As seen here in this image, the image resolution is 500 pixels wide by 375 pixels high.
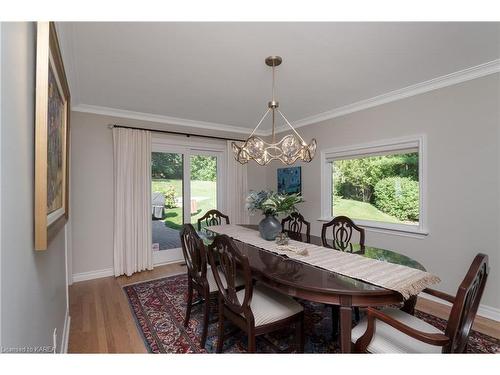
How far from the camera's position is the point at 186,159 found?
4.01m

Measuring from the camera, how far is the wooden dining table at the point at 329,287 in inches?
50.1

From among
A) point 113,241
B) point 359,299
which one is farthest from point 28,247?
point 113,241

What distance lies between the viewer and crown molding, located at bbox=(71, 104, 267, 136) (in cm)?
321

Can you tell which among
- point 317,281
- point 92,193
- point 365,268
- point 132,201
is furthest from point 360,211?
point 92,193

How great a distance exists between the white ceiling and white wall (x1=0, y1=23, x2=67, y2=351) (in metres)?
1.07

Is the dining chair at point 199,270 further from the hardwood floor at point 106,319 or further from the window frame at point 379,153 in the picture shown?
the window frame at point 379,153

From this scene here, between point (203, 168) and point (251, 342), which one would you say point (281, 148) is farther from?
point (203, 168)

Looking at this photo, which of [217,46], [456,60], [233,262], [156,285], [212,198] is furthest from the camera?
[212,198]

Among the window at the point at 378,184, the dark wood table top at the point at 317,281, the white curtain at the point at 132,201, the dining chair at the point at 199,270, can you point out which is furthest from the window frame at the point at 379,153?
the white curtain at the point at 132,201

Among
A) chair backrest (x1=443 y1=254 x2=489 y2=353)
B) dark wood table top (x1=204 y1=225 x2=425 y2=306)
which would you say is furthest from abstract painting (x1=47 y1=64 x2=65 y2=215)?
chair backrest (x1=443 y1=254 x2=489 y2=353)

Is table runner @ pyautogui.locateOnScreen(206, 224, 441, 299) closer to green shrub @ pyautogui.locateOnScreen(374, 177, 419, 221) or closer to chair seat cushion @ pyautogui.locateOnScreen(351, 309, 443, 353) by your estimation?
chair seat cushion @ pyautogui.locateOnScreen(351, 309, 443, 353)

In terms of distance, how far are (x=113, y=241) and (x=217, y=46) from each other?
9.55 feet

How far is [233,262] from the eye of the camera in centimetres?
150

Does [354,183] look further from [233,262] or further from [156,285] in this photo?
[156,285]
